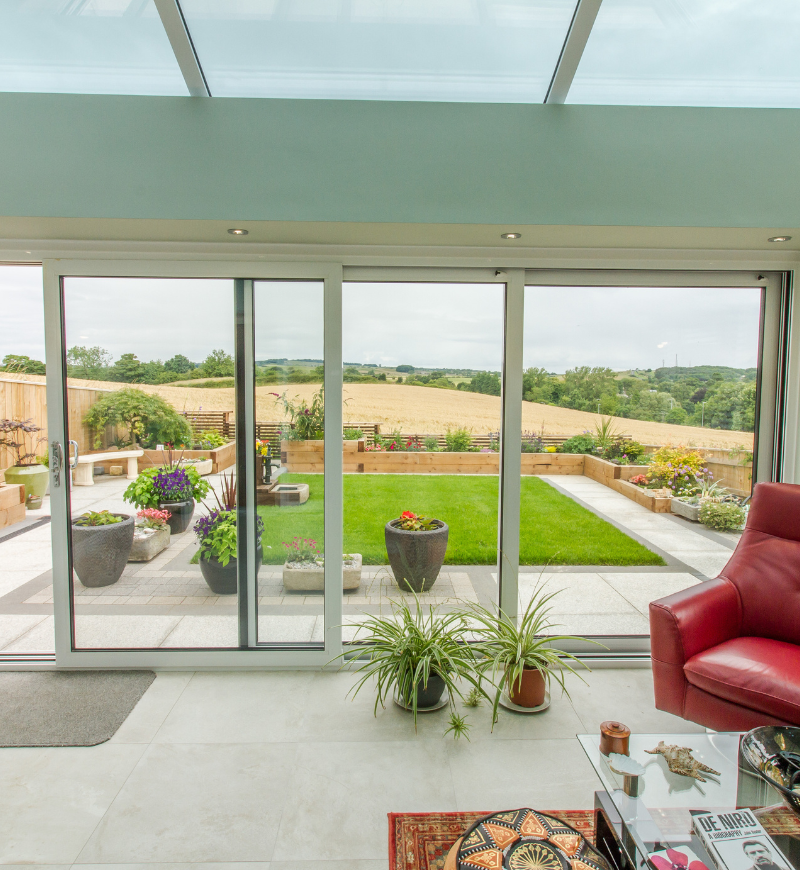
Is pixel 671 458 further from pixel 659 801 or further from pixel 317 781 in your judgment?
pixel 317 781

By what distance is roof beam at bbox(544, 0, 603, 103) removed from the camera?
2.08 metres

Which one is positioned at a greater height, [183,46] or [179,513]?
[183,46]

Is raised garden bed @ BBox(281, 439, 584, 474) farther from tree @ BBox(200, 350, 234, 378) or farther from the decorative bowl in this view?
the decorative bowl

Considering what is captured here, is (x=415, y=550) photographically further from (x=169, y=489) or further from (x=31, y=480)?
(x=31, y=480)

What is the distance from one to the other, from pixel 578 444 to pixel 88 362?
106 inches

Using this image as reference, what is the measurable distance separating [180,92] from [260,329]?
42.8 inches

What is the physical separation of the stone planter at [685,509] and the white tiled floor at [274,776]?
100 centimetres

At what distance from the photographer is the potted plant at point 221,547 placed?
3.02 m

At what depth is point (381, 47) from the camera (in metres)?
2.25

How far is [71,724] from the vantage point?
8.30 ft

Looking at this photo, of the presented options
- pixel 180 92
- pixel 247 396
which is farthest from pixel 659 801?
pixel 180 92

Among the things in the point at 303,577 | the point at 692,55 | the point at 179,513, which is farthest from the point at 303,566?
the point at 692,55

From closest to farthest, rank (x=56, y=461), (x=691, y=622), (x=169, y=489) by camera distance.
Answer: (x=691, y=622)
(x=56, y=461)
(x=169, y=489)

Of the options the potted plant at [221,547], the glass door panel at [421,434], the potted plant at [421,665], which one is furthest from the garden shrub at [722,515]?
the potted plant at [221,547]
